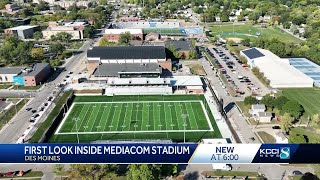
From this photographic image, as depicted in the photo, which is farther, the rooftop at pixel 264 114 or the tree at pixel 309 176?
the rooftop at pixel 264 114

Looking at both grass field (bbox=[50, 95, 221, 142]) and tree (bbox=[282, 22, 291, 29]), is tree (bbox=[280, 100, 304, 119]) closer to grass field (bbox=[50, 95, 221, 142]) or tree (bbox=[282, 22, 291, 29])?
grass field (bbox=[50, 95, 221, 142])

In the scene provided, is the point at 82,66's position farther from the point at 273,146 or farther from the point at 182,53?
the point at 273,146

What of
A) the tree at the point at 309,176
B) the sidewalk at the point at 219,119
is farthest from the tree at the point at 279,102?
the tree at the point at 309,176

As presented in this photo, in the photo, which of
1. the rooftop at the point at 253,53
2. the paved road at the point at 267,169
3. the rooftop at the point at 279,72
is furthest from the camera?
the rooftop at the point at 253,53

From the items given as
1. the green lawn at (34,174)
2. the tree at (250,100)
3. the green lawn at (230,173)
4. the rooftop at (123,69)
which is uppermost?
the rooftop at (123,69)

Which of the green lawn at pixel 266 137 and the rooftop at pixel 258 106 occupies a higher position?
the rooftop at pixel 258 106

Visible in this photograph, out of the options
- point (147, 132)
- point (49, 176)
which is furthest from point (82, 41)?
point (49, 176)

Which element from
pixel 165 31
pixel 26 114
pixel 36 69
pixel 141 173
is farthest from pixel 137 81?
pixel 165 31

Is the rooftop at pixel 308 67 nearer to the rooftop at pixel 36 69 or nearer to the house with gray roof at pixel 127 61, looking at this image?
the house with gray roof at pixel 127 61
